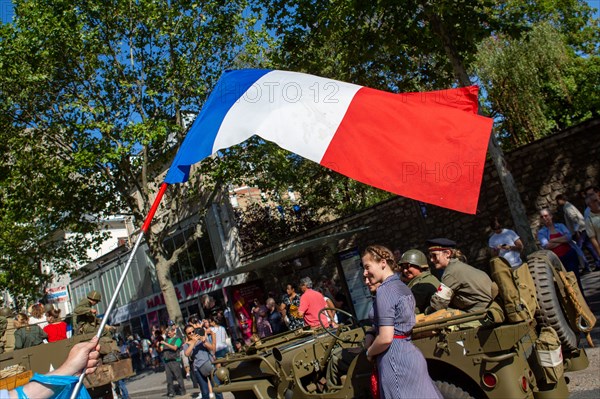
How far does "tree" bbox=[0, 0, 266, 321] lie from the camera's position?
19.0m

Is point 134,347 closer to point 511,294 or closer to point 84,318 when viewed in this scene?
point 84,318

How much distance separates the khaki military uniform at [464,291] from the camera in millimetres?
5590

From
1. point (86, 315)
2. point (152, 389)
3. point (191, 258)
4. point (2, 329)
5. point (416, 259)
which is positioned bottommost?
point (152, 389)

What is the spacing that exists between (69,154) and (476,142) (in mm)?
17980

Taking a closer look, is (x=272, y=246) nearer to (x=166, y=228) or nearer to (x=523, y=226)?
(x=166, y=228)

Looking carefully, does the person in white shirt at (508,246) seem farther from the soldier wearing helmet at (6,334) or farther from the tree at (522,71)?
the tree at (522,71)

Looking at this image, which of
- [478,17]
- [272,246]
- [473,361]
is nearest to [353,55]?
[478,17]

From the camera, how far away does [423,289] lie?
19.7 ft

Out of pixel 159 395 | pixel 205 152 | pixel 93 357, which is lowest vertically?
pixel 159 395

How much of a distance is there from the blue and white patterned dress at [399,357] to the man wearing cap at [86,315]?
767 cm

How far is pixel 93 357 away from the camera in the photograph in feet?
11.3

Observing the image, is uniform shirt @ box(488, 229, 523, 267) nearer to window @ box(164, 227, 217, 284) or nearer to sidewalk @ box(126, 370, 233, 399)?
sidewalk @ box(126, 370, 233, 399)

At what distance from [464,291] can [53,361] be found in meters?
6.86
